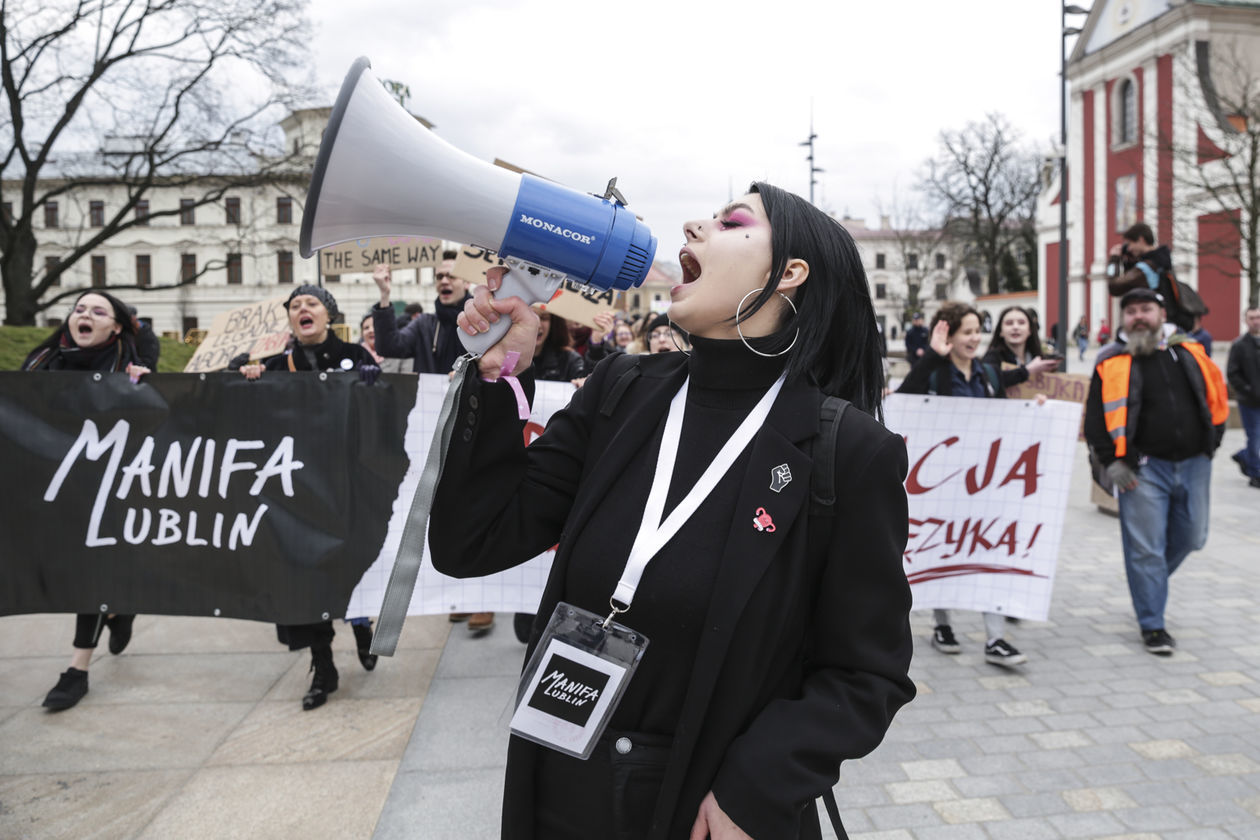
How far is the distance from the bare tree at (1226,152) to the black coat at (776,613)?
20966 mm

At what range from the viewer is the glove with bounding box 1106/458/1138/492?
4586 mm

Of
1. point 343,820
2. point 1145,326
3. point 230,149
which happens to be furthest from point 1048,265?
point 343,820

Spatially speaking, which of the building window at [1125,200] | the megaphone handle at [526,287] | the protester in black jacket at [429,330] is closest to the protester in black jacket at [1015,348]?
the protester in black jacket at [429,330]

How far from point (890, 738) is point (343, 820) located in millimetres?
2112

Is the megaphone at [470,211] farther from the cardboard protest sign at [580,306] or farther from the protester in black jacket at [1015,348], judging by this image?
the protester in black jacket at [1015,348]

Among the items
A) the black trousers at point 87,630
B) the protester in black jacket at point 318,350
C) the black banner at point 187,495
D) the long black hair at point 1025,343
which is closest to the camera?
the black banner at point 187,495

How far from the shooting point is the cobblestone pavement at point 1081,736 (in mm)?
2941

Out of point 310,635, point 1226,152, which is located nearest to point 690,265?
point 310,635

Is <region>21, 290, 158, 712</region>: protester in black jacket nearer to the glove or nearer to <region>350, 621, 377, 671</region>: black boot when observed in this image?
<region>350, 621, 377, 671</region>: black boot

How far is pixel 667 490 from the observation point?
1438 mm

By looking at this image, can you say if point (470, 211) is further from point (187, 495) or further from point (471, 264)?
point (471, 264)

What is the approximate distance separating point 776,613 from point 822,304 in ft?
1.70

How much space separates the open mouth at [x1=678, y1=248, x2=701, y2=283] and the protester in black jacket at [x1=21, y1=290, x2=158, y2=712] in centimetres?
316

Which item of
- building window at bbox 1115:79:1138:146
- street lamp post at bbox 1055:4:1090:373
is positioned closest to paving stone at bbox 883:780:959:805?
street lamp post at bbox 1055:4:1090:373
